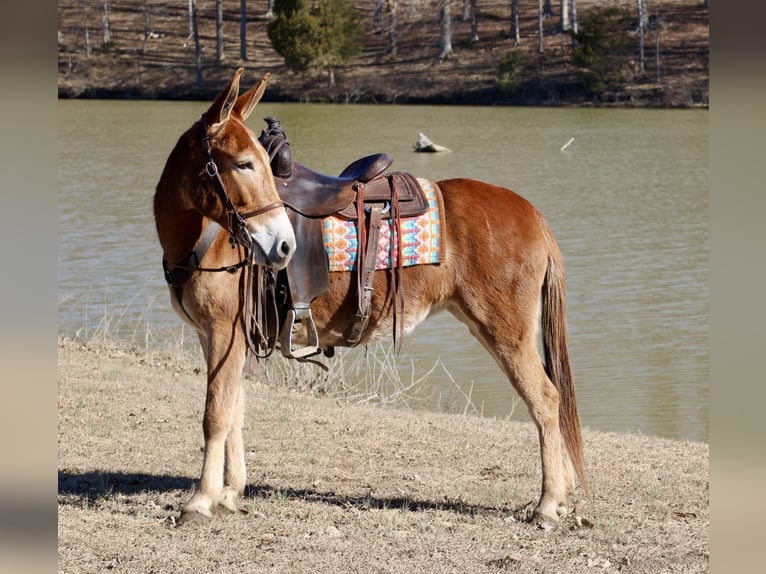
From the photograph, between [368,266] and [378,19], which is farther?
[378,19]

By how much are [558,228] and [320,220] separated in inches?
477

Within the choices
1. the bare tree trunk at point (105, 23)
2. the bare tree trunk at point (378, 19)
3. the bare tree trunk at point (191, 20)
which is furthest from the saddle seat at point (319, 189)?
the bare tree trunk at point (191, 20)

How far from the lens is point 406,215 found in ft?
16.1

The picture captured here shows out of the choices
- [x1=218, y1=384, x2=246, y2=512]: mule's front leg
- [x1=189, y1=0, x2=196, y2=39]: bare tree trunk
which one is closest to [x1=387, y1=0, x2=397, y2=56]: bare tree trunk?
[x1=189, y1=0, x2=196, y2=39]: bare tree trunk

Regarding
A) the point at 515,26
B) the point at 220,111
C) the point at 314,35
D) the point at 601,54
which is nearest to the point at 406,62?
the point at 314,35

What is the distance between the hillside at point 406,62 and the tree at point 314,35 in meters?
0.89

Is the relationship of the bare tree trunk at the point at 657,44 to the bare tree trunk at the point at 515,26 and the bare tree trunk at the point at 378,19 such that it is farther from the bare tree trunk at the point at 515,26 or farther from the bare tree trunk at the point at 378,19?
the bare tree trunk at the point at 378,19

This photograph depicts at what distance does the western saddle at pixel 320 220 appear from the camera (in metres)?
4.80

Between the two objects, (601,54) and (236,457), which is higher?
(601,54)

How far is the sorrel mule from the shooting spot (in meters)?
4.38

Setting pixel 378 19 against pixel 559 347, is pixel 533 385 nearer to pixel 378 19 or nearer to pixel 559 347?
pixel 559 347

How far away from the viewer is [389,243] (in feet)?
16.1
